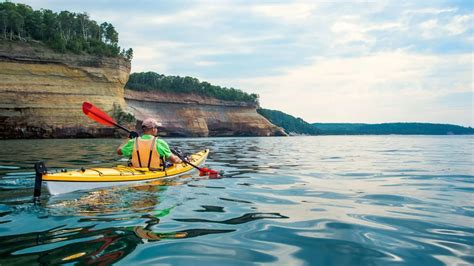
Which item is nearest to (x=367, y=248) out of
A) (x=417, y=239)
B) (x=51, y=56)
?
(x=417, y=239)

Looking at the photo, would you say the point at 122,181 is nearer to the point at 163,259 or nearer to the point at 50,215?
the point at 50,215

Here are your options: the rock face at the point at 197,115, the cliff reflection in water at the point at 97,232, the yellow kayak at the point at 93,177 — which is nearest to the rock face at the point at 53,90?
the rock face at the point at 197,115

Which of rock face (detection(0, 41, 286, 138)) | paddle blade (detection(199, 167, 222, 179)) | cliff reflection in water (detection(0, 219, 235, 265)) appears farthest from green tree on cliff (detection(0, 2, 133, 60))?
cliff reflection in water (detection(0, 219, 235, 265))

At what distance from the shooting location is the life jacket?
792cm

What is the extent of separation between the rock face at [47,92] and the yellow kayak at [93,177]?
35.1 m

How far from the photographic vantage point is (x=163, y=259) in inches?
135

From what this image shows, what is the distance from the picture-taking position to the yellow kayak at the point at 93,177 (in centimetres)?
625

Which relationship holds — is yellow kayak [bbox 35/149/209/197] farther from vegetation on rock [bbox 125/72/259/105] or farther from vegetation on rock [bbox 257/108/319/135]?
vegetation on rock [bbox 257/108/319/135]

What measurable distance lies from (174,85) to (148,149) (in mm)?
69506

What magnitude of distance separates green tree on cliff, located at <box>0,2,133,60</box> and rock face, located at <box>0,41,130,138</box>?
1.84 metres

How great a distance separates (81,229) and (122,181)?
127 inches

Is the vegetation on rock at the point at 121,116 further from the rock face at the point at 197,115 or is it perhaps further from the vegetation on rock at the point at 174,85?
the vegetation on rock at the point at 174,85

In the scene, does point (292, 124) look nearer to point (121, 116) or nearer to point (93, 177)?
point (121, 116)

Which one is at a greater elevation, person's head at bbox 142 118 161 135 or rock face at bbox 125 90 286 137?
rock face at bbox 125 90 286 137
